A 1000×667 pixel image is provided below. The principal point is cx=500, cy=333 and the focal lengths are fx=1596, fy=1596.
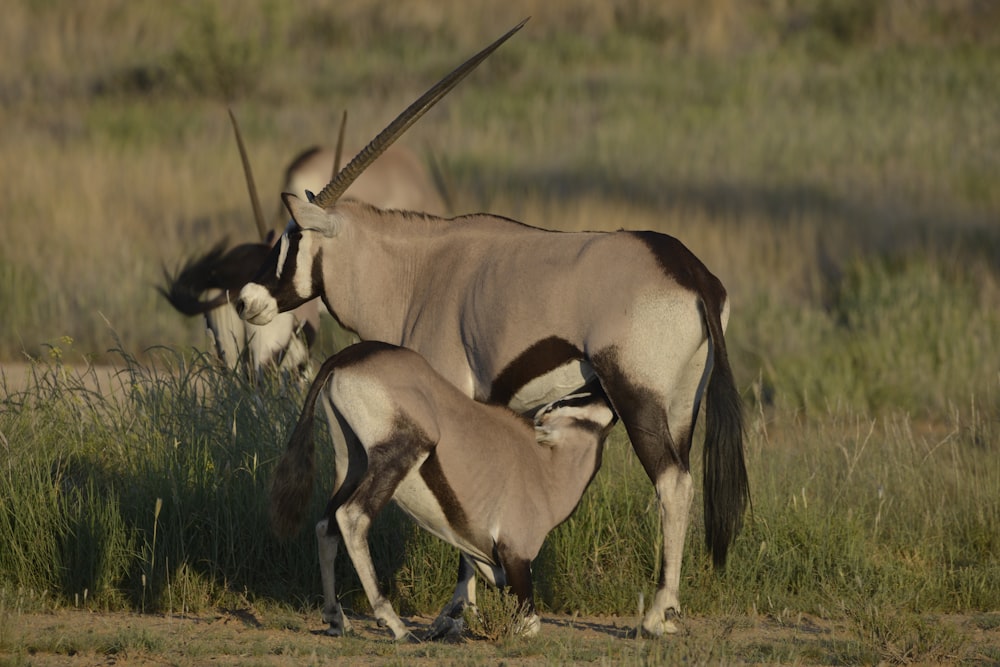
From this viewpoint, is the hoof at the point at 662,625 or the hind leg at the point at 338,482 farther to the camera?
the hoof at the point at 662,625

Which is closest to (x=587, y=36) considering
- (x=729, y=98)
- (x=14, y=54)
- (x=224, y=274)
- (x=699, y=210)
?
(x=729, y=98)

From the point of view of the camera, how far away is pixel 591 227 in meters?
17.9

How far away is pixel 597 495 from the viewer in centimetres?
753

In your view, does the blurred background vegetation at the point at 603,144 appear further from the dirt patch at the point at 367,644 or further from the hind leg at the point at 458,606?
the hind leg at the point at 458,606

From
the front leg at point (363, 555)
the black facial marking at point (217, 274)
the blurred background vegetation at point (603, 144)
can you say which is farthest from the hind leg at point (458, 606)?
the blurred background vegetation at point (603, 144)

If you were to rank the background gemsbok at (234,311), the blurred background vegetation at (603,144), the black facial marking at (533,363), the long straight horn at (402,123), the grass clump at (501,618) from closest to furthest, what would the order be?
1. the grass clump at (501,618)
2. the black facial marking at (533,363)
3. the long straight horn at (402,123)
4. the background gemsbok at (234,311)
5. the blurred background vegetation at (603,144)

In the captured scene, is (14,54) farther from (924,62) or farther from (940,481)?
(940,481)

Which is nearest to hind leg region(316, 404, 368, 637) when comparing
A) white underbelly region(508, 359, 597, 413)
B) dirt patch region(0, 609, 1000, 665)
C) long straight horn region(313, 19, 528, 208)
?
dirt patch region(0, 609, 1000, 665)

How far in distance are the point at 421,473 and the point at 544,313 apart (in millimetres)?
804

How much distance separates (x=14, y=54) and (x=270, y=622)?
26935 mm

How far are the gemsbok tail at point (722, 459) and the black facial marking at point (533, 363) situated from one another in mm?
562

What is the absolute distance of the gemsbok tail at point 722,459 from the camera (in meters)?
6.29

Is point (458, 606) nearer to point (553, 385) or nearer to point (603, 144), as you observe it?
point (553, 385)

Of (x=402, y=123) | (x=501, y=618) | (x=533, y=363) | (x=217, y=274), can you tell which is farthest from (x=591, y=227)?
(x=501, y=618)
